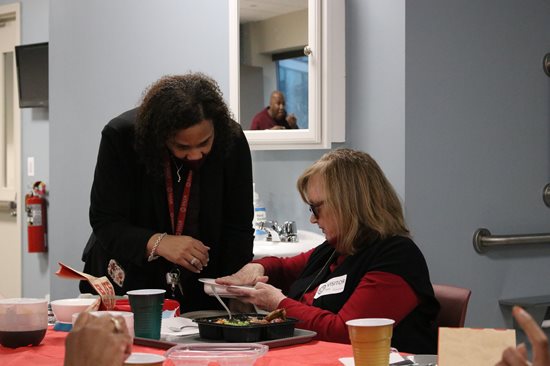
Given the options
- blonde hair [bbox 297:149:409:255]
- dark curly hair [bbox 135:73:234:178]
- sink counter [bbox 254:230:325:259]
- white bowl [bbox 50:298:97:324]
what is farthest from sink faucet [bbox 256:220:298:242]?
white bowl [bbox 50:298:97:324]

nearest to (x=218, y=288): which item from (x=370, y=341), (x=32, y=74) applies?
(x=370, y=341)

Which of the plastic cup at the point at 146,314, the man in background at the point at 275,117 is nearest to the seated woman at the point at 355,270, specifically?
the plastic cup at the point at 146,314

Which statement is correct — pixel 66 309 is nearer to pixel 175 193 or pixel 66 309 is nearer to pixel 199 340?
pixel 199 340

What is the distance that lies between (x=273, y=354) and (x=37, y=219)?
4137mm

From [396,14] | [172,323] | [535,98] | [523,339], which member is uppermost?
[396,14]

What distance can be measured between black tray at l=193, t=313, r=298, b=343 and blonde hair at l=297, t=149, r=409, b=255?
1.37 feet

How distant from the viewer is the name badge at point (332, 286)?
2100mm

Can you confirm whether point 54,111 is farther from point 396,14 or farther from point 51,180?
point 396,14

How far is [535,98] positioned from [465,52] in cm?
44

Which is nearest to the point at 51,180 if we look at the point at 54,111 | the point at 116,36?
the point at 54,111

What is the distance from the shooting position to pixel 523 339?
3262mm

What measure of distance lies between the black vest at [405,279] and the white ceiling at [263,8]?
1.39 meters

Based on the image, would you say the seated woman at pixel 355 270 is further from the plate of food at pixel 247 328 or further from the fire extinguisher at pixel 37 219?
the fire extinguisher at pixel 37 219

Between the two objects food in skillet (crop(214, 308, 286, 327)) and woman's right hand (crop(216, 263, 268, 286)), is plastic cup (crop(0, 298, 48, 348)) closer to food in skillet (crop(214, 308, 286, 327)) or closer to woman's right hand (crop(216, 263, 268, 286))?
food in skillet (crop(214, 308, 286, 327))
